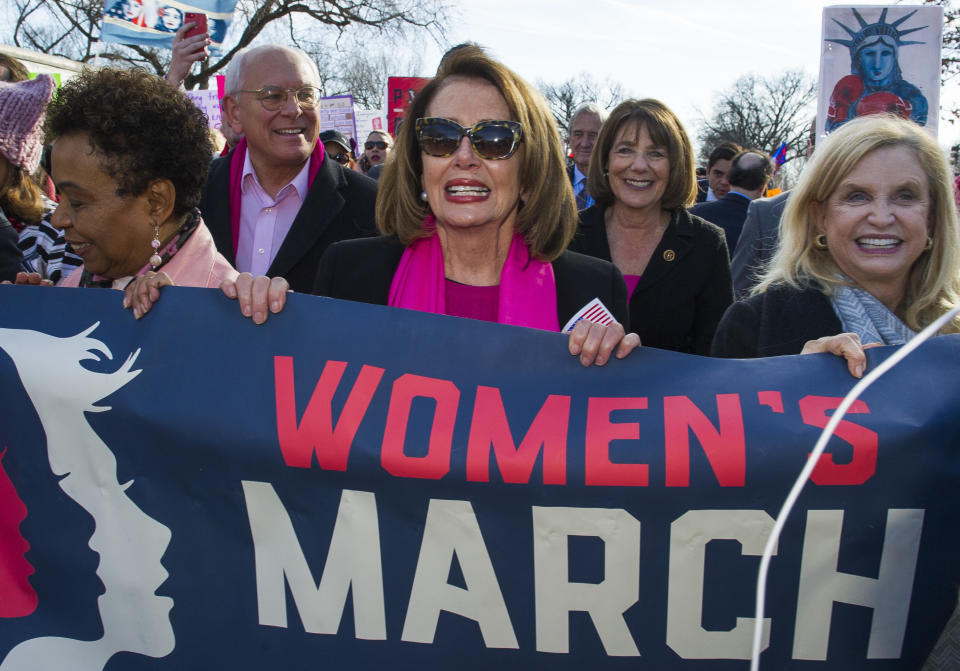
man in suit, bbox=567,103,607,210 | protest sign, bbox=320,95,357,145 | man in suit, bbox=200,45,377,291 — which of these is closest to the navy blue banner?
man in suit, bbox=200,45,377,291

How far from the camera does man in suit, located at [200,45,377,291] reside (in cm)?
329

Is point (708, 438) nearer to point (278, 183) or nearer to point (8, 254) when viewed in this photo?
point (8, 254)

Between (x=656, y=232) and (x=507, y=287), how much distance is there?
4.60 ft

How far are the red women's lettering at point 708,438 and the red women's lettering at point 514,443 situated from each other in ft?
0.76

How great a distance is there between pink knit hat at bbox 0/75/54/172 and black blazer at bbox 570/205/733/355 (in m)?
2.09

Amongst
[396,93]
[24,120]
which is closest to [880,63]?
[24,120]

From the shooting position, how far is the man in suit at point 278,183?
3293 millimetres

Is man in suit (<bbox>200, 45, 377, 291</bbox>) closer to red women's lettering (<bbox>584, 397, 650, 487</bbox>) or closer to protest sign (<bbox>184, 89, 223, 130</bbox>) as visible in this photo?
red women's lettering (<bbox>584, 397, 650, 487</bbox>)

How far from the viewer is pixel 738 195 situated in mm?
5277

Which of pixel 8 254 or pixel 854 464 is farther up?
pixel 8 254

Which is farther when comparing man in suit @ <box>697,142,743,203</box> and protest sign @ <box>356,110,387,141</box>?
protest sign @ <box>356,110,387,141</box>

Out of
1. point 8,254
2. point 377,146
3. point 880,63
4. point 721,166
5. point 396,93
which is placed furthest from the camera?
point 396,93

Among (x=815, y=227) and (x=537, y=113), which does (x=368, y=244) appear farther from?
(x=815, y=227)

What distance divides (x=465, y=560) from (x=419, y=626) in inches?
6.8
